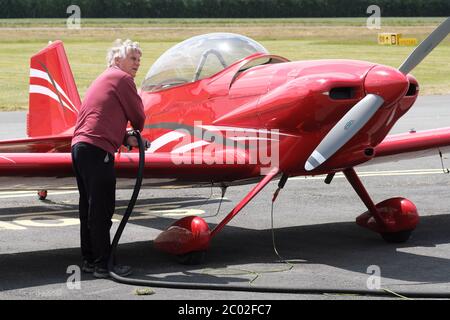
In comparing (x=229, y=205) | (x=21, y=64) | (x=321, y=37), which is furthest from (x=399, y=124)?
(x=321, y=37)

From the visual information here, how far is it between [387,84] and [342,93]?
38 centimetres

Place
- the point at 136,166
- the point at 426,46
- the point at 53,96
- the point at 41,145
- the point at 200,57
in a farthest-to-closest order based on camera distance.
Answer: the point at 53,96
the point at 41,145
the point at 200,57
the point at 426,46
the point at 136,166

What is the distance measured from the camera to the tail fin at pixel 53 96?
37.6 feet

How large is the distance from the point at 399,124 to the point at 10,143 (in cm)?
1372

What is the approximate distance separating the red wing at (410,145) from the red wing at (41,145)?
120 inches

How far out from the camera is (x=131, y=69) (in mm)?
7781

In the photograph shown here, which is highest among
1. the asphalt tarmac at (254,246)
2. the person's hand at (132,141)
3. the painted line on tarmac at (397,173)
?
the person's hand at (132,141)

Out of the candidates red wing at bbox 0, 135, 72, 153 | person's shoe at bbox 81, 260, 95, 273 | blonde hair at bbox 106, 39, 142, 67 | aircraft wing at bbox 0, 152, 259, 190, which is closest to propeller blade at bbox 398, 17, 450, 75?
aircraft wing at bbox 0, 152, 259, 190

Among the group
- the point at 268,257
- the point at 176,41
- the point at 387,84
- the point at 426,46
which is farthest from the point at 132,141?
the point at 176,41

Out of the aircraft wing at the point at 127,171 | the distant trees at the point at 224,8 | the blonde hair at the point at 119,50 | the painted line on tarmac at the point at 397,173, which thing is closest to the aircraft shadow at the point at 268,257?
the aircraft wing at the point at 127,171

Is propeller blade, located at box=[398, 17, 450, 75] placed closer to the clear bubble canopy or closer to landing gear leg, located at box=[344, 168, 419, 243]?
landing gear leg, located at box=[344, 168, 419, 243]

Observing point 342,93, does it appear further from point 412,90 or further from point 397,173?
point 397,173

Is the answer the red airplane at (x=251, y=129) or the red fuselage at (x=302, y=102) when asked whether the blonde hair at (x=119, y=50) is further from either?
the red fuselage at (x=302, y=102)

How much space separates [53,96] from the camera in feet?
37.8
